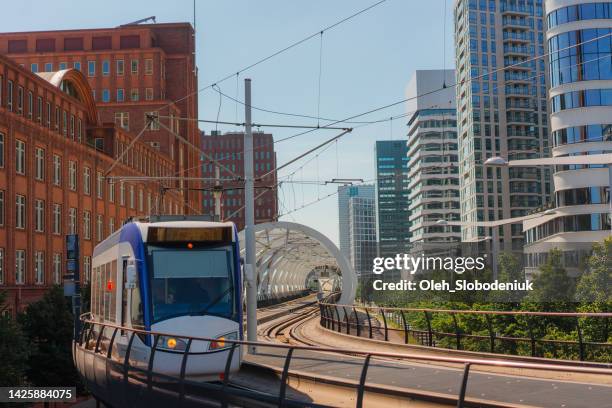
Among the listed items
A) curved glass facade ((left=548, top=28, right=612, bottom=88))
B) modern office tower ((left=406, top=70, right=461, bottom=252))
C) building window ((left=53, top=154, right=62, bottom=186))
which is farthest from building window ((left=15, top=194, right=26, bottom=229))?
modern office tower ((left=406, top=70, right=461, bottom=252))

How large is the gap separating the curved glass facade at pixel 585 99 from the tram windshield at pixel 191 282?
5420 centimetres

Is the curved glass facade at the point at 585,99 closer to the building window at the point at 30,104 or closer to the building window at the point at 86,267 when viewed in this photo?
the building window at the point at 86,267

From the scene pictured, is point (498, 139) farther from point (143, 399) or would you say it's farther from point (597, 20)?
point (143, 399)

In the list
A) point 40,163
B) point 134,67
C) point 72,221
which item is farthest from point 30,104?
point 134,67

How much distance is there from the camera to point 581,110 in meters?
65.1

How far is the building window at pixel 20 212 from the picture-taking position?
46750mm

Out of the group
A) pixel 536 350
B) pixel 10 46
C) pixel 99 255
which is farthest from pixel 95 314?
pixel 10 46

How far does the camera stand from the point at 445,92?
503 ft

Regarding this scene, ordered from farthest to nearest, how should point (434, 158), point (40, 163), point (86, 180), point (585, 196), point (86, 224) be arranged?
point (434, 158) < point (585, 196) < point (86, 180) < point (86, 224) < point (40, 163)

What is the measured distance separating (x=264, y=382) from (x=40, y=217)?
42659 millimetres

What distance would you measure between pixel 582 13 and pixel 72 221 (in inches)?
1548

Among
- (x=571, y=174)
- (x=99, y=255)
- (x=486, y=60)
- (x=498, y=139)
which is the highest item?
(x=486, y=60)

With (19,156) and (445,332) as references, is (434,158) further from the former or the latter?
(445,332)

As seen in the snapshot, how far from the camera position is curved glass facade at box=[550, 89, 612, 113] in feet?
212
